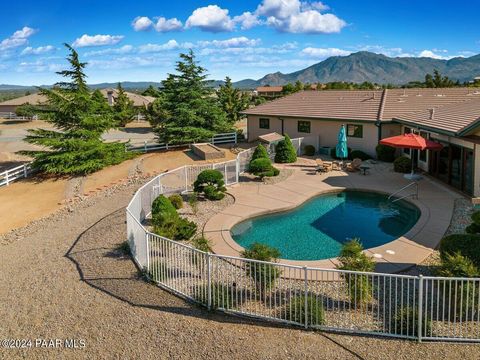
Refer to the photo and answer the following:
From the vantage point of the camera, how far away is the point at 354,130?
29062 millimetres

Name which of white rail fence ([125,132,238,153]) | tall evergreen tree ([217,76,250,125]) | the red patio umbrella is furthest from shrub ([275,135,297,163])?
tall evergreen tree ([217,76,250,125])

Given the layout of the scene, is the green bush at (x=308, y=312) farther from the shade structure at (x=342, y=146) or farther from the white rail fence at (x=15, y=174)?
the white rail fence at (x=15, y=174)

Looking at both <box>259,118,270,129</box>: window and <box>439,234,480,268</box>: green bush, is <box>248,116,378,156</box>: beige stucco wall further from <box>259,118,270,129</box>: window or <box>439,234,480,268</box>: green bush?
<box>439,234,480,268</box>: green bush

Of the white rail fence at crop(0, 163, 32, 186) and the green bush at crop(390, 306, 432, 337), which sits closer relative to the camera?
the green bush at crop(390, 306, 432, 337)

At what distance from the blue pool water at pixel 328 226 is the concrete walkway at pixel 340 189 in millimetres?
504

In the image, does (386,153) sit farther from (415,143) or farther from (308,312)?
(308,312)

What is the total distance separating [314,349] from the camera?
7.88m

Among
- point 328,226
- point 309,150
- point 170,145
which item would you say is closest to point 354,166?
point 309,150

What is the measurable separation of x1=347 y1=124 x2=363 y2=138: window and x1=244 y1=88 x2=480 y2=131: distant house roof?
2.61 ft

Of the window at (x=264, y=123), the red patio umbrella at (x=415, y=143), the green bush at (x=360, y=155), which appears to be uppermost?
the window at (x=264, y=123)

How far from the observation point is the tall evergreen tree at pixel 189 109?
34.1 meters

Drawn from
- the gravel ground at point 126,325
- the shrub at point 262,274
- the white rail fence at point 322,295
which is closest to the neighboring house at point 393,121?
the white rail fence at point 322,295

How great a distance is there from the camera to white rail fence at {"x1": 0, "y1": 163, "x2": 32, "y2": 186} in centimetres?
2673

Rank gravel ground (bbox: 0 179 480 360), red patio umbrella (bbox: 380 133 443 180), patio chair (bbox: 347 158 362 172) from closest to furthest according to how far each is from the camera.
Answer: gravel ground (bbox: 0 179 480 360) → red patio umbrella (bbox: 380 133 443 180) → patio chair (bbox: 347 158 362 172)
